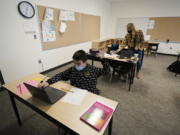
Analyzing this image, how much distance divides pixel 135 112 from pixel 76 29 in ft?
11.8

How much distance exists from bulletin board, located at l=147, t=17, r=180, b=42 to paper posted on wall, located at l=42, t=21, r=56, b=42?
520 cm

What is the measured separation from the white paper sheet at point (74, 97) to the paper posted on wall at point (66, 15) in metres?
3.13

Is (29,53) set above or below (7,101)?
above

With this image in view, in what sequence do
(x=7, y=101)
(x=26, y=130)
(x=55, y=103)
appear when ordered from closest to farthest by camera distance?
(x=55, y=103) < (x=26, y=130) < (x=7, y=101)

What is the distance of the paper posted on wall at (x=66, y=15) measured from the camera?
3579 millimetres

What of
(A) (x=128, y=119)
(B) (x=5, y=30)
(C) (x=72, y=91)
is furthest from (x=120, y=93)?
(B) (x=5, y=30)

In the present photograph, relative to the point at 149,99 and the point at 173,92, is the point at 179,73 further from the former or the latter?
the point at 149,99

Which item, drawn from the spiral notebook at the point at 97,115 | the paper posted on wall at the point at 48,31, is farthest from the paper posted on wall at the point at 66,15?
the spiral notebook at the point at 97,115

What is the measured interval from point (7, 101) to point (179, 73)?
15.1 ft

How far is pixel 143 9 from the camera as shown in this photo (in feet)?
19.4

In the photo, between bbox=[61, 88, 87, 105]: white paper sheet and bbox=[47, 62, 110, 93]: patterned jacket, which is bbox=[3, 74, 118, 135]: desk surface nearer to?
bbox=[61, 88, 87, 105]: white paper sheet

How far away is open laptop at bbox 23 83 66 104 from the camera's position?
985 millimetres

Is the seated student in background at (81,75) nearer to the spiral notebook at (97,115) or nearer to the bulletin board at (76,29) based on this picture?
the spiral notebook at (97,115)

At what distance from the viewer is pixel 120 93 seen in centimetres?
252
